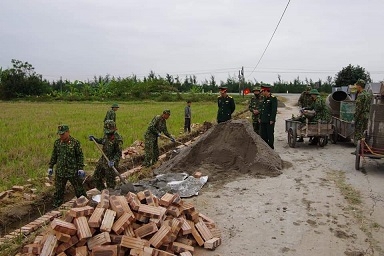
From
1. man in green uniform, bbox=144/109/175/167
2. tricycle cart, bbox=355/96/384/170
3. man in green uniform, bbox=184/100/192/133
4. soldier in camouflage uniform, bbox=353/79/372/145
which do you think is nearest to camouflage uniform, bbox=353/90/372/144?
soldier in camouflage uniform, bbox=353/79/372/145

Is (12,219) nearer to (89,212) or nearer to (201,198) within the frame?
(89,212)

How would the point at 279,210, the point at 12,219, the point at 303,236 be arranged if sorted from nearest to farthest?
the point at 303,236 < the point at 279,210 < the point at 12,219

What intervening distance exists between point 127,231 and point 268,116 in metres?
6.60

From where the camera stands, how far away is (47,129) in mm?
15719

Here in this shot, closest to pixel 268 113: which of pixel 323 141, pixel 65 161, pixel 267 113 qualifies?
pixel 267 113

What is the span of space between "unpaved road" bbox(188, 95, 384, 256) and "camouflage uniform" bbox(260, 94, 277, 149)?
1.56 metres

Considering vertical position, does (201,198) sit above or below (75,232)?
below

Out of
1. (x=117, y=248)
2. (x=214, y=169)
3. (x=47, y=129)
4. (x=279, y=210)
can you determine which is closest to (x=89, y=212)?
(x=117, y=248)

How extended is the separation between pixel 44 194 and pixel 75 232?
128 inches

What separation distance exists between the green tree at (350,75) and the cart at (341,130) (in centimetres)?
3067

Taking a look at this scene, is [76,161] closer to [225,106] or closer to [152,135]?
[152,135]

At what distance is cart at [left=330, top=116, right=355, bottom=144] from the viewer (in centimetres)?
1066

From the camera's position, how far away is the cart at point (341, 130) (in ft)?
35.0

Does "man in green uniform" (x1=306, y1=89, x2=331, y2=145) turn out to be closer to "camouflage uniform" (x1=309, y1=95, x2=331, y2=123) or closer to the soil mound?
"camouflage uniform" (x1=309, y1=95, x2=331, y2=123)
